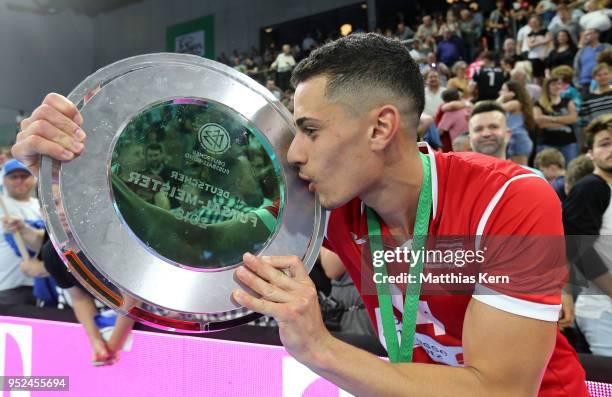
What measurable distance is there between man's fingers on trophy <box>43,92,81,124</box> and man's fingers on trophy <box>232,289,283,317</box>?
1.77ft

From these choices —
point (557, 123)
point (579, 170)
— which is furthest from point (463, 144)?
point (557, 123)

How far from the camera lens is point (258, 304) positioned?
1.13m

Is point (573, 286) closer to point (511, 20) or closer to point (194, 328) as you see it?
point (194, 328)

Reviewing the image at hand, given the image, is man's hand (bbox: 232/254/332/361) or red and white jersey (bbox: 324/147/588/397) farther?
red and white jersey (bbox: 324/147/588/397)

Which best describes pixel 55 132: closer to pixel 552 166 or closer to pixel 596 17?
pixel 552 166

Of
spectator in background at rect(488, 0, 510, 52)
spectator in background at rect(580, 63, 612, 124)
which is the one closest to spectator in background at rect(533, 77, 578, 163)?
spectator in background at rect(580, 63, 612, 124)

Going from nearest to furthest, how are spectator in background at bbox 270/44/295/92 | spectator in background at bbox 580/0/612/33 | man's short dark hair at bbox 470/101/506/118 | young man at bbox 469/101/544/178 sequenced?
young man at bbox 469/101/544/178
man's short dark hair at bbox 470/101/506/118
spectator in background at bbox 580/0/612/33
spectator in background at bbox 270/44/295/92

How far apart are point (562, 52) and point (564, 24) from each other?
858 millimetres

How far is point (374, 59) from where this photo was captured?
57.7 inches

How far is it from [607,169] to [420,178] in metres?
1.74

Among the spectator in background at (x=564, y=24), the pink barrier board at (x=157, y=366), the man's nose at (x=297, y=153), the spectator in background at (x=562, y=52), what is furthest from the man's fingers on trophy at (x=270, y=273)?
the spectator in background at (x=564, y=24)

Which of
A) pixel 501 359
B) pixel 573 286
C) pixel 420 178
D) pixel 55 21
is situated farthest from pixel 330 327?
pixel 55 21

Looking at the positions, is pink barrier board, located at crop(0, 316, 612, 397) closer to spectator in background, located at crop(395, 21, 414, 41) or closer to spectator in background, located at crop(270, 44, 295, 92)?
spectator in background, located at crop(270, 44, 295, 92)

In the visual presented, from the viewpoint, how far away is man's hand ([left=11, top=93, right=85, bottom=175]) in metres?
1.21
